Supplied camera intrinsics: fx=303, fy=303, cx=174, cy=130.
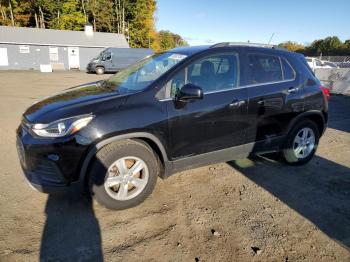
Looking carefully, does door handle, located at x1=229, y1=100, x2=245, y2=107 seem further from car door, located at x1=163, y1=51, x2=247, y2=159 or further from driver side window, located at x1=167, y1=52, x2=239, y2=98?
driver side window, located at x1=167, y1=52, x2=239, y2=98

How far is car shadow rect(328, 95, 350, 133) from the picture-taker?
8066 mm

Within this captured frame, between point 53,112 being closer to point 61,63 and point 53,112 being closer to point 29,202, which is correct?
point 29,202

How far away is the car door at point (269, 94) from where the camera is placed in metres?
4.28

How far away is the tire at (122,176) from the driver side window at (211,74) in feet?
2.65

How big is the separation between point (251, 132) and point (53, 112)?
2650 millimetres

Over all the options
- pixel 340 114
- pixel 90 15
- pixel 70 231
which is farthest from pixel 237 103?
pixel 90 15

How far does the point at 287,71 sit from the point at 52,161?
3597 mm

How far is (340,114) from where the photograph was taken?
977cm

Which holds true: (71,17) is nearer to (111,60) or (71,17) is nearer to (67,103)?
(111,60)

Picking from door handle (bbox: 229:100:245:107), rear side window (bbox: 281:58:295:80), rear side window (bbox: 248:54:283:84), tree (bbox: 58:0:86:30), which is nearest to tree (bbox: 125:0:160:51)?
tree (bbox: 58:0:86:30)

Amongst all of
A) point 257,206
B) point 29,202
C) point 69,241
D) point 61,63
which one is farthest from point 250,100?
point 61,63

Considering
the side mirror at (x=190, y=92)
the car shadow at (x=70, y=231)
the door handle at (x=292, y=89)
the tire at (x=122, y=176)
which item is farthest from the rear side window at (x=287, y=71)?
the car shadow at (x=70, y=231)

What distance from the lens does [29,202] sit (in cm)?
373

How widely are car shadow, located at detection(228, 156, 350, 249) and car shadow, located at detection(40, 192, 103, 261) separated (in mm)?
2392
